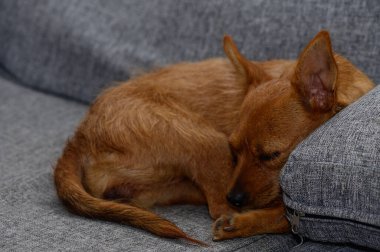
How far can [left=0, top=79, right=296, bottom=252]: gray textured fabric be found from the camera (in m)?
2.12

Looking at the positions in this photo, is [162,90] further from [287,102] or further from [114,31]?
[114,31]

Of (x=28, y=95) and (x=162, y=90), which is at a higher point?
(x=162, y=90)

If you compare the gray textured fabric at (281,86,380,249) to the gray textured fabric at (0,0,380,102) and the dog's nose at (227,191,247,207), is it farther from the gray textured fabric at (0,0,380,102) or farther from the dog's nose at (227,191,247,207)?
the gray textured fabric at (0,0,380,102)

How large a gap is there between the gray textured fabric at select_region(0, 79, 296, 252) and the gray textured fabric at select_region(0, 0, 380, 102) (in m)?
0.41

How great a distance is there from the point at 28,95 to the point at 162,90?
1.31m

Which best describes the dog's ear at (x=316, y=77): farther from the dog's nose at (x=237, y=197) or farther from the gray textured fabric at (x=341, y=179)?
the dog's nose at (x=237, y=197)

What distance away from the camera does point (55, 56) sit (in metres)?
3.84

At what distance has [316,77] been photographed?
230cm

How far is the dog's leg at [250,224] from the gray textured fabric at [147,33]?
3.00 feet

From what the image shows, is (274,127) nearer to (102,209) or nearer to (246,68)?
(246,68)

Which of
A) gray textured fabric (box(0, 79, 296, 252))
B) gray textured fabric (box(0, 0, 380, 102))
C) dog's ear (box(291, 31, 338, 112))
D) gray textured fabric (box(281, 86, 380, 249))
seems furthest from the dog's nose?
gray textured fabric (box(0, 0, 380, 102))

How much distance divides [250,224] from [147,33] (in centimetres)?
162

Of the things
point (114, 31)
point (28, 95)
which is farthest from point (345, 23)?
point (28, 95)

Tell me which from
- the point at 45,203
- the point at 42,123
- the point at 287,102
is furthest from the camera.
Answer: the point at 42,123
